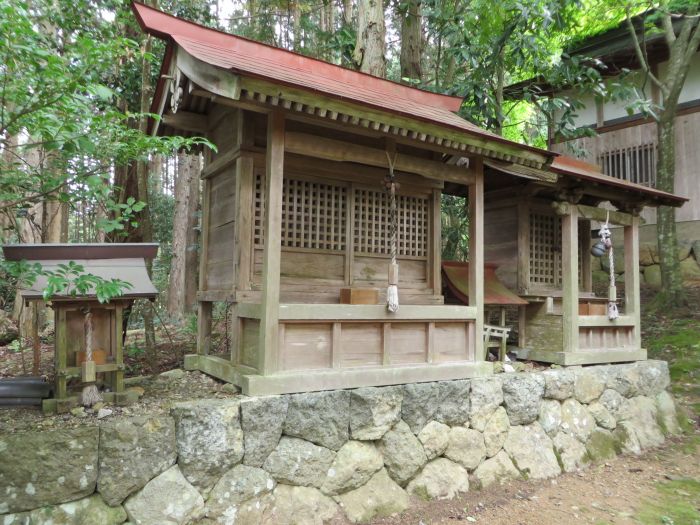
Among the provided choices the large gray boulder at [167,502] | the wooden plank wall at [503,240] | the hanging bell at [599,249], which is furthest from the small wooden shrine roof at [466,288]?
the large gray boulder at [167,502]

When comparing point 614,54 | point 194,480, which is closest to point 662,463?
point 194,480

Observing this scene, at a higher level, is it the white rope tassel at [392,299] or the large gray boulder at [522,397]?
the white rope tassel at [392,299]

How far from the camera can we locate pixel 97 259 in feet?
14.0

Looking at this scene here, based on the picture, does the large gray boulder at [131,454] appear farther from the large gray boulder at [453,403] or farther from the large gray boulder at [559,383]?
the large gray boulder at [559,383]

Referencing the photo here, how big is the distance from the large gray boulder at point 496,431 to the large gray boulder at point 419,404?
0.89 m

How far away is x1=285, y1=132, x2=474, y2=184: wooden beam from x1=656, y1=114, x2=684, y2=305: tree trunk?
704 cm

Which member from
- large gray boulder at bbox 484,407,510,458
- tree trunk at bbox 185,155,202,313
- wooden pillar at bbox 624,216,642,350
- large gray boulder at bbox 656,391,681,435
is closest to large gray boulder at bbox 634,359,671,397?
large gray boulder at bbox 656,391,681,435

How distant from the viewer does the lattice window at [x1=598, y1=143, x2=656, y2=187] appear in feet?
39.8

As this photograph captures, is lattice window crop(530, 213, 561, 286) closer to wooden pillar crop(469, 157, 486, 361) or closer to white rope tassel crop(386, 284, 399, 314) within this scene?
wooden pillar crop(469, 157, 486, 361)

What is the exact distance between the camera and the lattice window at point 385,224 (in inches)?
235

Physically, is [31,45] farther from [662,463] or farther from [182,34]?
[662,463]

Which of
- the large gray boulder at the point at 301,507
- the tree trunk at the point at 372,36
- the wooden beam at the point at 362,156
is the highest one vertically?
the tree trunk at the point at 372,36

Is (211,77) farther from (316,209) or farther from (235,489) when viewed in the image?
(235,489)

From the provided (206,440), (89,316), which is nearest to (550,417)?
(206,440)
